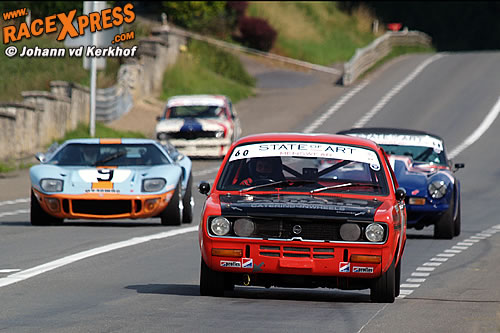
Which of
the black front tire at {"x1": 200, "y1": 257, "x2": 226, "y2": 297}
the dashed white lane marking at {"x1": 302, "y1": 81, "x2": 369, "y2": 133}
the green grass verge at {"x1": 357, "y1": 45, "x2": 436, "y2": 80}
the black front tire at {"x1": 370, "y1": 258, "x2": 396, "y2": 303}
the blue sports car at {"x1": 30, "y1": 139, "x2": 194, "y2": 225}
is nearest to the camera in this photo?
the black front tire at {"x1": 370, "y1": 258, "x2": 396, "y2": 303}

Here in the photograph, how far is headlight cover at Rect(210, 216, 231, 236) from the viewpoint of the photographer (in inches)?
429

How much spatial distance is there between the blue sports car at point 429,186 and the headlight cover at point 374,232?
304 inches

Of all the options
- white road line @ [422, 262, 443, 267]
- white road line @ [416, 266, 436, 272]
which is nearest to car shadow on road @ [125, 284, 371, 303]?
white road line @ [416, 266, 436, 272]

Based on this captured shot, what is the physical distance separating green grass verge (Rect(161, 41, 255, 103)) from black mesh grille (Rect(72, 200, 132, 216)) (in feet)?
98.5

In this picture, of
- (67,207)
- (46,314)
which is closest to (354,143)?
(46,314)

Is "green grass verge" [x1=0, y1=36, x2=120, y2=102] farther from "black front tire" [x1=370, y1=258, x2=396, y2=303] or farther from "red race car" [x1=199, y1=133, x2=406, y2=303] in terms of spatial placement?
"black front tire" [x1=370, y1=258, x2=396, y2=303]

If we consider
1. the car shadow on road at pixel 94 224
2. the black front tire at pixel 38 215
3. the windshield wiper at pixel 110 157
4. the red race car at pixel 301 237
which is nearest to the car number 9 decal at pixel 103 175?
the windshield wiper at pixel 110 157

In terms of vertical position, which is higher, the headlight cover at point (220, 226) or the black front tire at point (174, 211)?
the headlight cover at point (220, 226)

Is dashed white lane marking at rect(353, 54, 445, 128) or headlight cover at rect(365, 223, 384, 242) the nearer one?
headlight cover at rect(365, 223, 384, 242)

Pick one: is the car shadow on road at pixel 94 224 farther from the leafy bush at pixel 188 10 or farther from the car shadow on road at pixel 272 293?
the leafy bush at pixel 188 10

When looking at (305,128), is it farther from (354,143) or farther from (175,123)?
(354,143)

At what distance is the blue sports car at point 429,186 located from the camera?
731 inches

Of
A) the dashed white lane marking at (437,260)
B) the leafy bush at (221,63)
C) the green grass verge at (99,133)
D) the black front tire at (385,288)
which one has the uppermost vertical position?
the leafy bush at (221,63)

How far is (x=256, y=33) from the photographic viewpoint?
6456 centimetres
